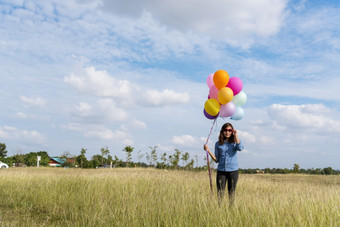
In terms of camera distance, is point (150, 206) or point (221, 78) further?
point (221, 78)

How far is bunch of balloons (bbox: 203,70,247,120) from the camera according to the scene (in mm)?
7886

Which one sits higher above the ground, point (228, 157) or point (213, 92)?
point (213, 92)

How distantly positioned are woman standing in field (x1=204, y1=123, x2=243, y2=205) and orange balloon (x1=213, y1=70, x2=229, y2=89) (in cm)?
180

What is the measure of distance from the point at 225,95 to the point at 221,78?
554mm

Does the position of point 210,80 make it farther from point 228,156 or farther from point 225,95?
point 228,156

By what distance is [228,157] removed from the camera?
6598mm

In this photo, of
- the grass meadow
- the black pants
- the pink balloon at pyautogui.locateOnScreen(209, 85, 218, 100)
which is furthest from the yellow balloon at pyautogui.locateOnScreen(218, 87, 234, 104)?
the grass meadow

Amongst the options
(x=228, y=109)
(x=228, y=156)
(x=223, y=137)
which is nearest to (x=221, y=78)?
(x=228, y=109)

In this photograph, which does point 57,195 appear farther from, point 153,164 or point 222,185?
point 153,164

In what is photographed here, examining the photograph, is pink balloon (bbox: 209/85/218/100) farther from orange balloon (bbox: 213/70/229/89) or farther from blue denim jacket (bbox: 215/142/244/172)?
blue denim jacket (bbox: 215/142/244/172)

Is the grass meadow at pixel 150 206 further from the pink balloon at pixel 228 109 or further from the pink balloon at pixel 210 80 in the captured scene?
the pink balloon at pixel 210 80

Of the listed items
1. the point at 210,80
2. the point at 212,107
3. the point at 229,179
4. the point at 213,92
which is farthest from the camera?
the point at 210,80

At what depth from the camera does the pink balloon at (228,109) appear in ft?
26.3

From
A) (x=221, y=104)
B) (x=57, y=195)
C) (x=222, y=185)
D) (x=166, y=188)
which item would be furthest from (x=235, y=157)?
(x=57, y=195)
